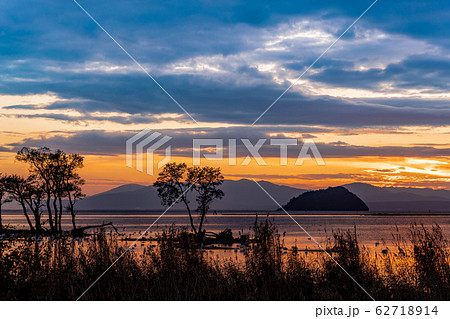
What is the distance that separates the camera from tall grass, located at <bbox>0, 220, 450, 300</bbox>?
11586 mm

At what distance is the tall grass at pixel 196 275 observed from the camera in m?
11.6

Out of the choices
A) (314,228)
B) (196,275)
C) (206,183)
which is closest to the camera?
(196,275)

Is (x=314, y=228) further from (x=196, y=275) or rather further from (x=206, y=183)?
(x=196, y=275)

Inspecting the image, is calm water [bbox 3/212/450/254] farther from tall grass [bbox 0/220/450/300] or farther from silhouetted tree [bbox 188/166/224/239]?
silhouetted tree [bbox 188/166/224/239]

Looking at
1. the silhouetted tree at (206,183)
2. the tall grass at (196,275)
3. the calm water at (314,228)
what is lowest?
the calm water at (314,228)

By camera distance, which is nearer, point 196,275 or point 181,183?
point 196,275

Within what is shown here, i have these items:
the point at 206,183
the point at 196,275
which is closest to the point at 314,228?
the point at 206,183

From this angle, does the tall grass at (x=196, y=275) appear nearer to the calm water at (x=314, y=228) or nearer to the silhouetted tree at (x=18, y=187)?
the calm water at (x=314, y=228)

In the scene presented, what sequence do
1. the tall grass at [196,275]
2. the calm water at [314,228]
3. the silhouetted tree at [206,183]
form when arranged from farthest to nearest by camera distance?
the silhouetted tree at [206,183]
the calm water at [314,228]
the tall grass at [196,275]

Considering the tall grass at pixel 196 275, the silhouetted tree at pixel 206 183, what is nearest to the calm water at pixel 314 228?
the tall grass at pixel 196 275

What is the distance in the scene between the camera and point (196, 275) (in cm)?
1261
